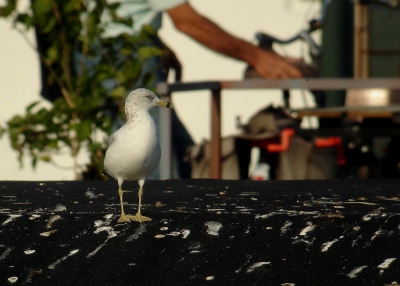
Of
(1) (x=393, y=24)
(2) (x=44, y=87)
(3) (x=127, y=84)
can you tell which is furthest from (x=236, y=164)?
(1) (x=393, y=24)

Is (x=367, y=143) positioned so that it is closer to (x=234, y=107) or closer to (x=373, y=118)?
(x=373, y=118)

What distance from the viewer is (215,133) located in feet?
17.0

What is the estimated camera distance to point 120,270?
2457 millimetres

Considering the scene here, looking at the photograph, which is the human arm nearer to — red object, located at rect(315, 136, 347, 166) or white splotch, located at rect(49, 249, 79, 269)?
→ red object, located at rect(315, 136, 347, 166)

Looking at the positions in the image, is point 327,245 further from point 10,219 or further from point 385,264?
point 10,219

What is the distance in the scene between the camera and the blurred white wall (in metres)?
7.83

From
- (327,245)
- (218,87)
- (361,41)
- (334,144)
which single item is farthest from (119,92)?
(361,41)

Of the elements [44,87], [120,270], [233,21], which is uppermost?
[233,21]

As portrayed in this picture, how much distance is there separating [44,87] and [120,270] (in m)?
3.57

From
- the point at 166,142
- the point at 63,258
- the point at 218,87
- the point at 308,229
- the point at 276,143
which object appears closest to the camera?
the point at 63,258

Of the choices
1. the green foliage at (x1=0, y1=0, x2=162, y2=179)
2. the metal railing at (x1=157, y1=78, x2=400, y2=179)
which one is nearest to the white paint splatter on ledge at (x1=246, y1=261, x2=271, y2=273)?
the metal railing at (x1=157, y1=78, x2=400, y2=179)

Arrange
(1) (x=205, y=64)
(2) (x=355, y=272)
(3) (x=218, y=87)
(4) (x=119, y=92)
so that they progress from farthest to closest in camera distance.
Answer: (1) (x=205, y=64)
(4) (x=119, y=92)
(3) (x=218, y=87)
(2) (x=355, y=272)

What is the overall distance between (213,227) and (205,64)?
537 cm

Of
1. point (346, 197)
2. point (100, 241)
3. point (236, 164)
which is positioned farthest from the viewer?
point (236, 164)
